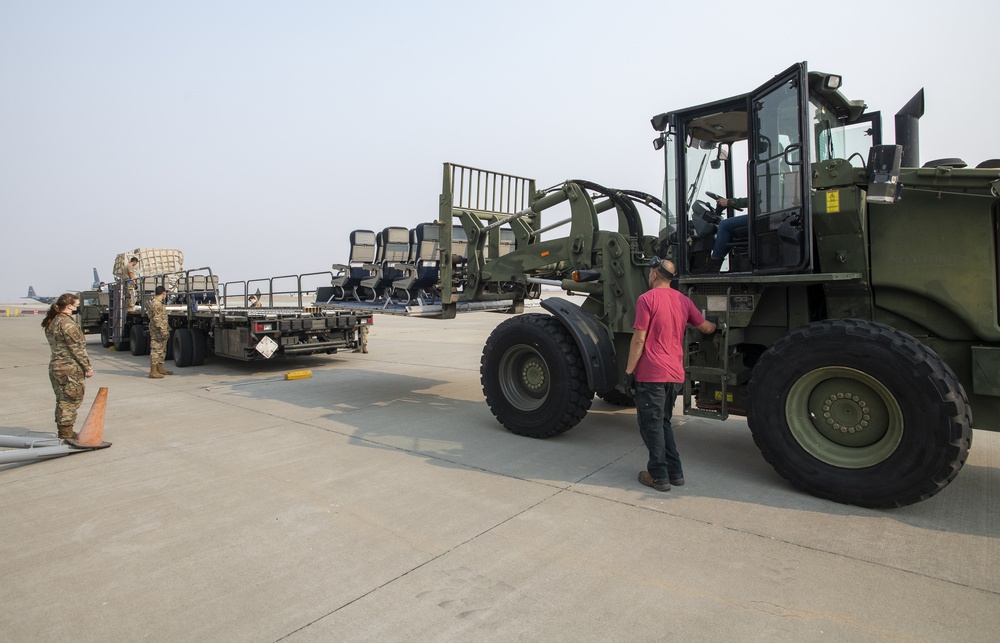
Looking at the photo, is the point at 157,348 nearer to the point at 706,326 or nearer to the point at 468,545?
the point at 468,545

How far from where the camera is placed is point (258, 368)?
1196 centimetres

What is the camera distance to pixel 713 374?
486 cm

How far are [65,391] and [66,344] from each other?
18.7 inches

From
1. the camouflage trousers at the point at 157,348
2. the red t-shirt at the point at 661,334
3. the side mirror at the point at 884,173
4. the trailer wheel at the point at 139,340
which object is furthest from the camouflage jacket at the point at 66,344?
the trailer wheel at the point at 139,340

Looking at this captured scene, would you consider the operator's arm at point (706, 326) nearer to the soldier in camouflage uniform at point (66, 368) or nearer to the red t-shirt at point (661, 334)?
the red t-shirt at point (661, 334)

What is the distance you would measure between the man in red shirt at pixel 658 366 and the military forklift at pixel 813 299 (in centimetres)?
53

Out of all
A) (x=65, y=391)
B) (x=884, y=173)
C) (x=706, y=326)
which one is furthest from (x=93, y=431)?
(x=884, y=173)

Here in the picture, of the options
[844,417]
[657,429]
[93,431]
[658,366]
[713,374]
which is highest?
Result: [658,366]

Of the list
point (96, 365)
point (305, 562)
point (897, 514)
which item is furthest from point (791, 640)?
point (96, 365)

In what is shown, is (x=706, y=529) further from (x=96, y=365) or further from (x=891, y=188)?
(x=96, y=365)

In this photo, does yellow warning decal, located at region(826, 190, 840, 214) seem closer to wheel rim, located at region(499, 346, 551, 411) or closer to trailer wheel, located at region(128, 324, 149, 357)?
wheel rim, located at region(499, 346, 551, 411)

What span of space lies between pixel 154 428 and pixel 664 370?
5706 millimetres

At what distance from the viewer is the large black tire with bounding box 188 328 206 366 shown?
12.3 metres

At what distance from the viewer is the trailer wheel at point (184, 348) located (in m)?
12.2
